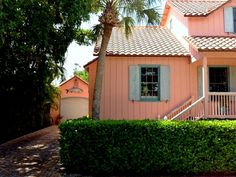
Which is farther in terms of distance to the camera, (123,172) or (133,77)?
(133,77)

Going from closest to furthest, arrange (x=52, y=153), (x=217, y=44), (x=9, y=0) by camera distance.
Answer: (x=9, y=0), (x=52, y=153), (x=217, y=44)

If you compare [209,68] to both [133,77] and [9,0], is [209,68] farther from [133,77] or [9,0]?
[9,0]

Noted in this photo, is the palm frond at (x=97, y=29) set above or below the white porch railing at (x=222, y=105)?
above

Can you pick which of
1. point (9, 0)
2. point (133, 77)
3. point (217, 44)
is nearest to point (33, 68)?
point (133, 77)

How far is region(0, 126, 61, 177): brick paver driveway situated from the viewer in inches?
436

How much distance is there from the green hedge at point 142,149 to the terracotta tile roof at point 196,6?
836 centimetres

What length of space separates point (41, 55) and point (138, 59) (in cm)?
545

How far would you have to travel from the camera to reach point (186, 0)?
21328mm

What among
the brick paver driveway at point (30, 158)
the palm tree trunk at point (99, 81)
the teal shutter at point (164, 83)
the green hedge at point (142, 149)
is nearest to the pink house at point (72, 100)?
the brick paver driveway at point (30, 158)

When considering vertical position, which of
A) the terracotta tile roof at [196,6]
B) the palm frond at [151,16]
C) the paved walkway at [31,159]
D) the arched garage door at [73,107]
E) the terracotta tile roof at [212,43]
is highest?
the terracotta tile roof at [196,6]

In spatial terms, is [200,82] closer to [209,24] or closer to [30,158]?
[209,24]

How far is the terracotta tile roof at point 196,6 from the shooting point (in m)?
17.5

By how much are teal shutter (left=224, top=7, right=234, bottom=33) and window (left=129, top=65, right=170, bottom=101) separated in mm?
3785

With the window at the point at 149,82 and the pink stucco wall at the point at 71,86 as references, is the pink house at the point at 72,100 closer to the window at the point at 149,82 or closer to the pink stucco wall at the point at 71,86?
the pink stucco wall at the point at 71,86
